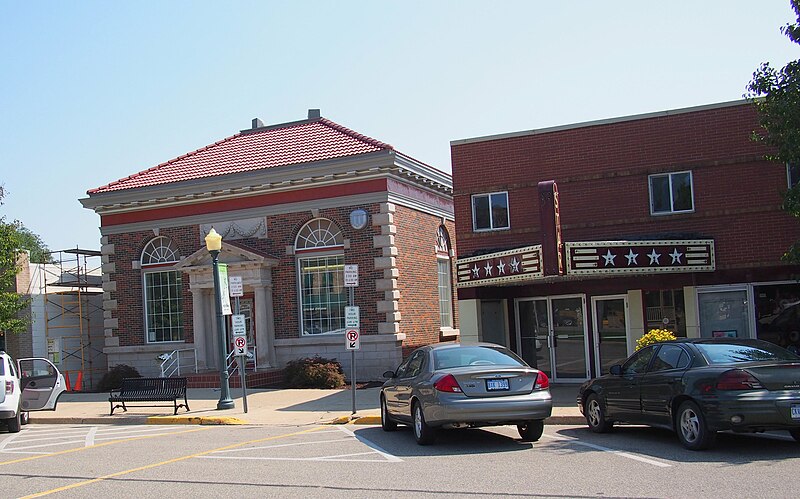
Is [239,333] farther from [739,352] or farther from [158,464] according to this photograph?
[739,352]

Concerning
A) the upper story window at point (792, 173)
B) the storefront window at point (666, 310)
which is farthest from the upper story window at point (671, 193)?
the upper story window at point (792, 173)

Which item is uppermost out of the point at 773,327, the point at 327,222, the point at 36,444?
the point at 327,222

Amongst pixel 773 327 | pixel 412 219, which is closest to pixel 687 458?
pixel 773 327

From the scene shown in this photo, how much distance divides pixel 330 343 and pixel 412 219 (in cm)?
448

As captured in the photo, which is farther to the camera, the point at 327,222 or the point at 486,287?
the point at 327,222

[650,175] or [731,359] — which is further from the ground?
[650,175]

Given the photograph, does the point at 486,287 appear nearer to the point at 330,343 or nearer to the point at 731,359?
the point at 330,343

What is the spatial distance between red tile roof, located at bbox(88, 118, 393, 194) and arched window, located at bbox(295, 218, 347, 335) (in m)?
2.19

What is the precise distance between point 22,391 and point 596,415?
12678mm

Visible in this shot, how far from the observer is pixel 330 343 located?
2498 centimetres

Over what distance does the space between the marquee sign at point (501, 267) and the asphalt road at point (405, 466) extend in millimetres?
4325

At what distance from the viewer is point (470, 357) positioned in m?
12.5

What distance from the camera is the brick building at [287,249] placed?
24625mm

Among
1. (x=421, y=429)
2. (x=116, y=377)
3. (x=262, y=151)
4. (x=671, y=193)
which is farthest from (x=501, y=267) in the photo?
(x=116, y=377)
